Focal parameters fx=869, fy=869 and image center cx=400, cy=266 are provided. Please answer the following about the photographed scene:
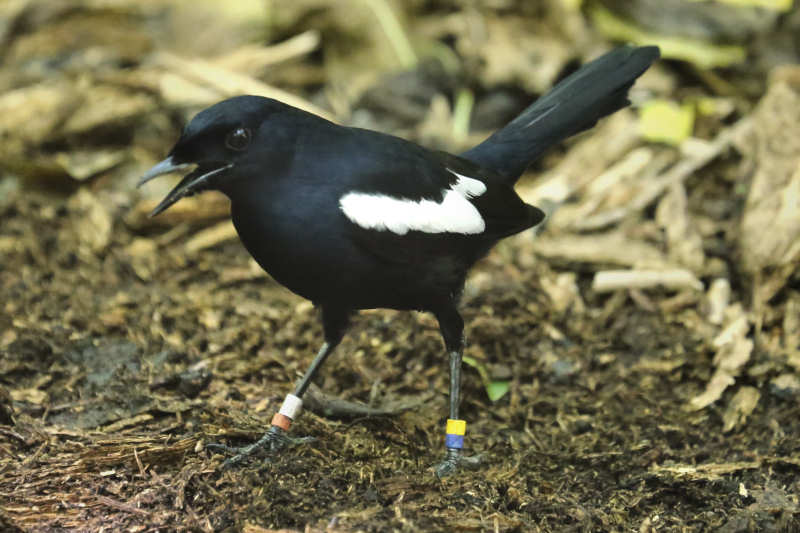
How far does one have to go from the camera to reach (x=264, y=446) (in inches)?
132

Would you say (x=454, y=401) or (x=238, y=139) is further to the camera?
(x=454, y=401)

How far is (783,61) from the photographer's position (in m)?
5.91

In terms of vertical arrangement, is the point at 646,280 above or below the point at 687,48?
below

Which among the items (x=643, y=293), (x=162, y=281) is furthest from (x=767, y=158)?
(x=162, y=281)

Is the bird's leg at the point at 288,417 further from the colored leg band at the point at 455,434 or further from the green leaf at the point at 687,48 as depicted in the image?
the green leaf at the point at 687,48

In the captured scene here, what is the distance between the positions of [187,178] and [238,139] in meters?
0.24

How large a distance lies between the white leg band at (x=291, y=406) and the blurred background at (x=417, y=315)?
10 centimetres

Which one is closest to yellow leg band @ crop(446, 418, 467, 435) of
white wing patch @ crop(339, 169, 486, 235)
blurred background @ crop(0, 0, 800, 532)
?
blurred background @ crop(0, 0, 800, 532)

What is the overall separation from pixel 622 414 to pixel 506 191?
117 cm

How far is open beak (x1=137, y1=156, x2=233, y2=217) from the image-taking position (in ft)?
10.2

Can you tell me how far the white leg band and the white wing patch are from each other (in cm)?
85

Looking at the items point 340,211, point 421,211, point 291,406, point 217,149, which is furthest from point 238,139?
point 291,406

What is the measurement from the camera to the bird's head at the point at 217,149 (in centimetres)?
308

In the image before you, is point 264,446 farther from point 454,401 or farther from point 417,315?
point 417,315
